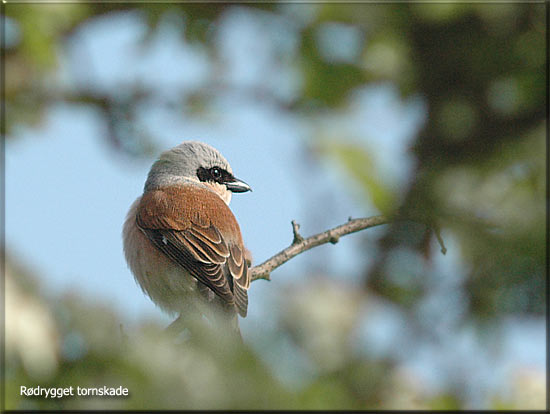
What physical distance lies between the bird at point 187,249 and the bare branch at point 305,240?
19cm

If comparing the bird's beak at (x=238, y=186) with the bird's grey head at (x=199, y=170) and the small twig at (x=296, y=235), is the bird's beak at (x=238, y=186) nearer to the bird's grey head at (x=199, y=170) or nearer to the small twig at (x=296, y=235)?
the bird's grey head at (x=199, y=170)

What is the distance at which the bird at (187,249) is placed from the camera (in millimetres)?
3270

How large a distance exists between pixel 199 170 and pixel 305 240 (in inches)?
65.2

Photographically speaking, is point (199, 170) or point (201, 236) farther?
point (199, 170)

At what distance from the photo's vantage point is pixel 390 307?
103 cm

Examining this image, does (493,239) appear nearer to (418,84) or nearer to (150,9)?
(418,84)

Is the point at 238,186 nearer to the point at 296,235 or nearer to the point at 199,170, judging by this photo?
the point at 199,170

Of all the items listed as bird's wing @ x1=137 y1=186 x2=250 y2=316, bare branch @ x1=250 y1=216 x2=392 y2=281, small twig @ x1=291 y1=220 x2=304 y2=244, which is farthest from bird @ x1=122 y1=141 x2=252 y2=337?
small twig @ x1=291 y1=220 x2=304 y2=244

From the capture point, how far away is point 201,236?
3.49m

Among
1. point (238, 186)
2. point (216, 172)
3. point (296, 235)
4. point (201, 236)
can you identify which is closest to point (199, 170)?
point (216, 172)

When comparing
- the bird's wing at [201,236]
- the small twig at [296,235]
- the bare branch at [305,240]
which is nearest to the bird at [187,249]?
the bird's wing at [201,236]

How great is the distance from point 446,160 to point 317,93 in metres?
0.54

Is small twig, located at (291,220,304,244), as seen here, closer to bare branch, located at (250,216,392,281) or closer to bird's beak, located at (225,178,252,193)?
bare branch, located at (250,216,392,281)

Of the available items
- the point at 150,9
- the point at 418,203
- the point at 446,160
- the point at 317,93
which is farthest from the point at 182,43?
the point at 418,203
